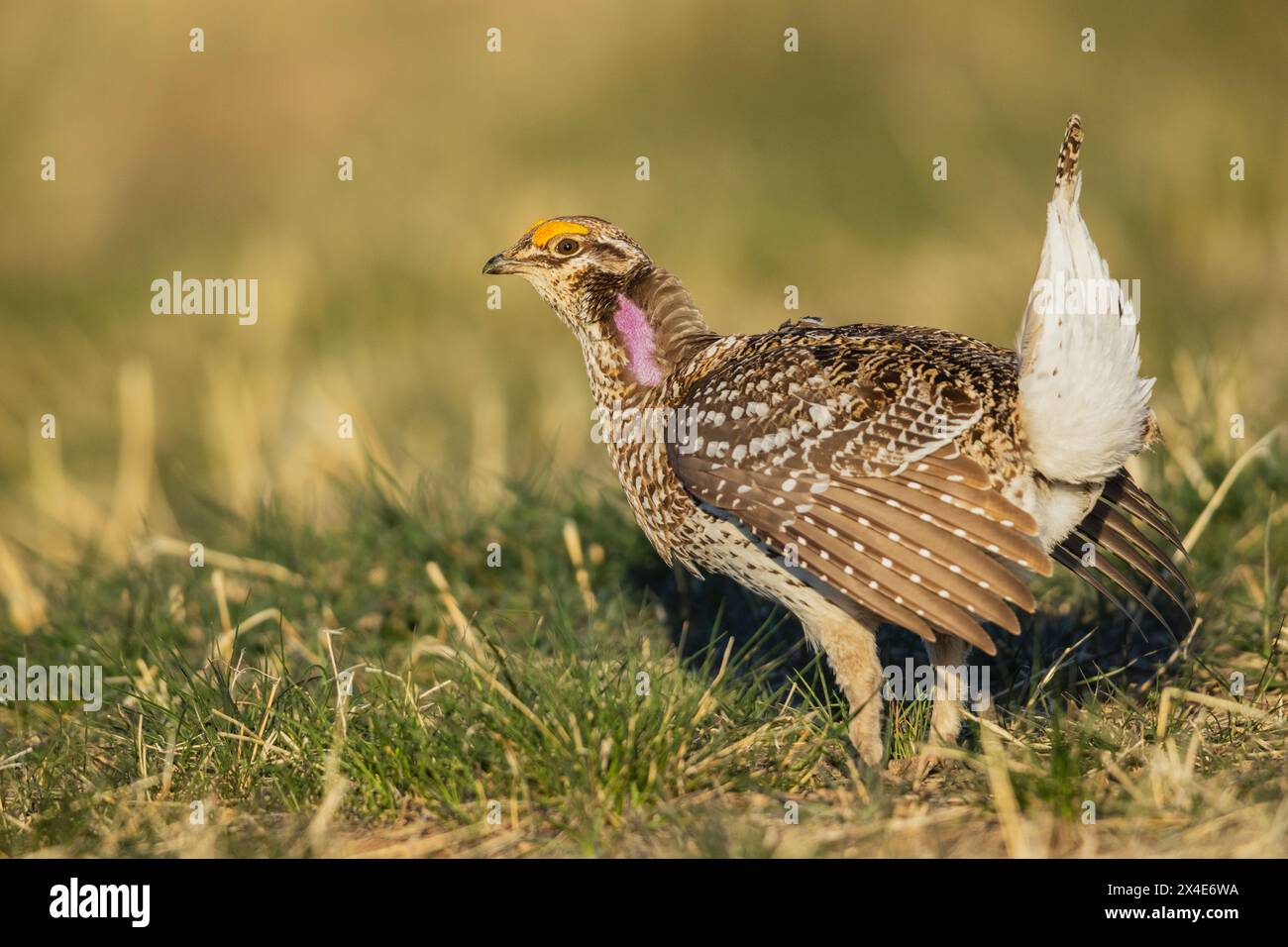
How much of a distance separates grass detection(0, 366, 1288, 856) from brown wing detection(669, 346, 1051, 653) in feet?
1.44

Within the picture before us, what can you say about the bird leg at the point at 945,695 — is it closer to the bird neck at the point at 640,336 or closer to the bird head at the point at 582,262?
the bird neck at the point at 640,336

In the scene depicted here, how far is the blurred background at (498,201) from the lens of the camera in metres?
8.96

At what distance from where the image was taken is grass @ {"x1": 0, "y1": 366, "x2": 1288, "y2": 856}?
158 inches

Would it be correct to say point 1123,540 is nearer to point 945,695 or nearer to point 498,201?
point 945,695

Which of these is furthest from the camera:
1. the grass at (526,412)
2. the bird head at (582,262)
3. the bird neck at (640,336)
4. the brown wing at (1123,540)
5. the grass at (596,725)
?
the bird head at (582,262)

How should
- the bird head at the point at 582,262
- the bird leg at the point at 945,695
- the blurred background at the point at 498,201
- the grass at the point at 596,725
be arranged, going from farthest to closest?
the blurred background at the point at 498,201
the bird head at the point at 582,262
the bird leg at the point at 945,695
the grass at the point at 596,725

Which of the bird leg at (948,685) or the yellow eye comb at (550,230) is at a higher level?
the yellow eye comb at (550,230)

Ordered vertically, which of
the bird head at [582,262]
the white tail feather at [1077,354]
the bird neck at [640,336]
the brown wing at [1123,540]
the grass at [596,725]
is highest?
the bird head at [582,262]

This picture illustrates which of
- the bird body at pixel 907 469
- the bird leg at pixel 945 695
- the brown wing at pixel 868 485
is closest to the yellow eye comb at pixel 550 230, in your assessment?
the bird body at pixel 907 469

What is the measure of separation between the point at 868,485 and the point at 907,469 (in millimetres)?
122

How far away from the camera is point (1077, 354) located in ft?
14.3

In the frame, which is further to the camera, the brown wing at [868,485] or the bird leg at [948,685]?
the bird leg at [948,685]

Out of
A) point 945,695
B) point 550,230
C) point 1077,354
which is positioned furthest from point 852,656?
point 550,230

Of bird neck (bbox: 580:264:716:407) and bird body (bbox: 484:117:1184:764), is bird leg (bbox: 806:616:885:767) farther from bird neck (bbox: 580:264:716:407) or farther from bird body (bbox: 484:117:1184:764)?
bird neck (bbox: 580:264:716:407)
